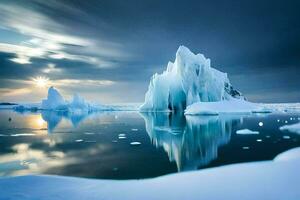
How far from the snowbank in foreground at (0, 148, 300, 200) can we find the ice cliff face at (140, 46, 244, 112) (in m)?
44.8

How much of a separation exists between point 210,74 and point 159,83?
985cm

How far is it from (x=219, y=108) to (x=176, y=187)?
46.9 meters

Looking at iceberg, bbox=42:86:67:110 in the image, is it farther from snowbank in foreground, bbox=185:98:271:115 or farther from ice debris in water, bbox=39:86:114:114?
snowbank in foreground, bbox=185:98:271:115

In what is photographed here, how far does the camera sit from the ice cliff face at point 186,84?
5378 centimetres

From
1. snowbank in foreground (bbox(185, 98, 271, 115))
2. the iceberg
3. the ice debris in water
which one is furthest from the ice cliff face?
the iceberg

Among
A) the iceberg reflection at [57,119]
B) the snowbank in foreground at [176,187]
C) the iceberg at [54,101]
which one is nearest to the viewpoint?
the snowbank in foreground at [176,187]

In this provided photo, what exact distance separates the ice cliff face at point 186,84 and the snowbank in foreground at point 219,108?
305 centimetres

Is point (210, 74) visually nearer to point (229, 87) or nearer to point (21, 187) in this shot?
point (229, 87)

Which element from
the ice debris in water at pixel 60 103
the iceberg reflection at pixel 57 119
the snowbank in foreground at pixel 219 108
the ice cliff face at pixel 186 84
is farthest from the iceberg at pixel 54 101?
the snowbank in foreground at pixel 219 108

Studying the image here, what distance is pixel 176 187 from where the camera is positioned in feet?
25.9

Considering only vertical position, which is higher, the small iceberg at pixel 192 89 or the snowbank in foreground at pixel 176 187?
the small iceberg at pixel 192 89

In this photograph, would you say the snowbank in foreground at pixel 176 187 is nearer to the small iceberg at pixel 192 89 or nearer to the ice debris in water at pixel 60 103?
the small iceberg at pixel 192 89

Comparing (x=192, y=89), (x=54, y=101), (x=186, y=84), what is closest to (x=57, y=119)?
(x=186, y=84)

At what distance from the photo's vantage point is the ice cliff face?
53781mm
